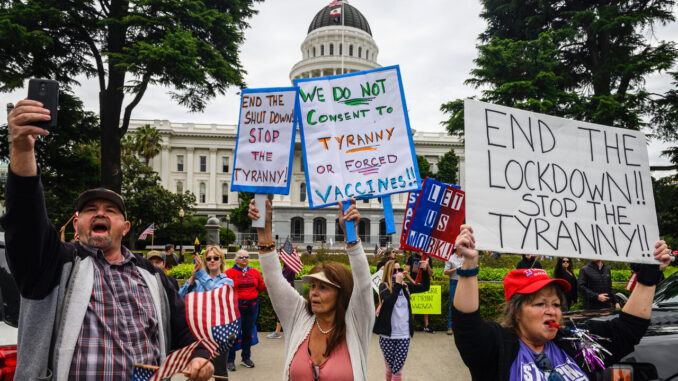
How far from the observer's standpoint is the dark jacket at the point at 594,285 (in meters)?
6.99

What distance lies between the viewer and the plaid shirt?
2.00m

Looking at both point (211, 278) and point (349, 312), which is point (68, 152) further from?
point (349, 312)

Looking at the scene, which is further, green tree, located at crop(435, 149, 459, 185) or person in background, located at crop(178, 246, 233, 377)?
green tree, located at crop(435, 149, 459, 185)

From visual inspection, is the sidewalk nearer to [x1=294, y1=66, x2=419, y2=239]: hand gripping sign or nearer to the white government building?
[x1=294, y1=66, x2=419, y2=239]: hand gripping sign

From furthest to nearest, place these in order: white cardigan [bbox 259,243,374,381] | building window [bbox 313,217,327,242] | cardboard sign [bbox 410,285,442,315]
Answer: building window [bbox 313,217,327,242] < cardboard sign [bbox 410,285,442,315] < white cardigan [bbox 259,243,374,381]

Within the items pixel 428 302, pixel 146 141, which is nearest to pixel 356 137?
pixel 428 302

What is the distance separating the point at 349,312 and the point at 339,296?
12cm

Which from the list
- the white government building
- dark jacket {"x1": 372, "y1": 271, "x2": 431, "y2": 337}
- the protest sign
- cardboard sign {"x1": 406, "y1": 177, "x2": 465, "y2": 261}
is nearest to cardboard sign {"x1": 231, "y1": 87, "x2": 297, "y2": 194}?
the protest sign

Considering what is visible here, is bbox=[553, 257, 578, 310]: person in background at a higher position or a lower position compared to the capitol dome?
lower

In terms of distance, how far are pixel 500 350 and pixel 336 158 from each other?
1916 mm

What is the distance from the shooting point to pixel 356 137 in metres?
3.48

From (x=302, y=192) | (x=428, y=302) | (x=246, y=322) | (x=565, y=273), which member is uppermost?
(x=302, y=192)

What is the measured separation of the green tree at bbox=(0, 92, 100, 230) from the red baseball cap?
1537 centimetres

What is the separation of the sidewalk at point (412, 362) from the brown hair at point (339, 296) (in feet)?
13.0
